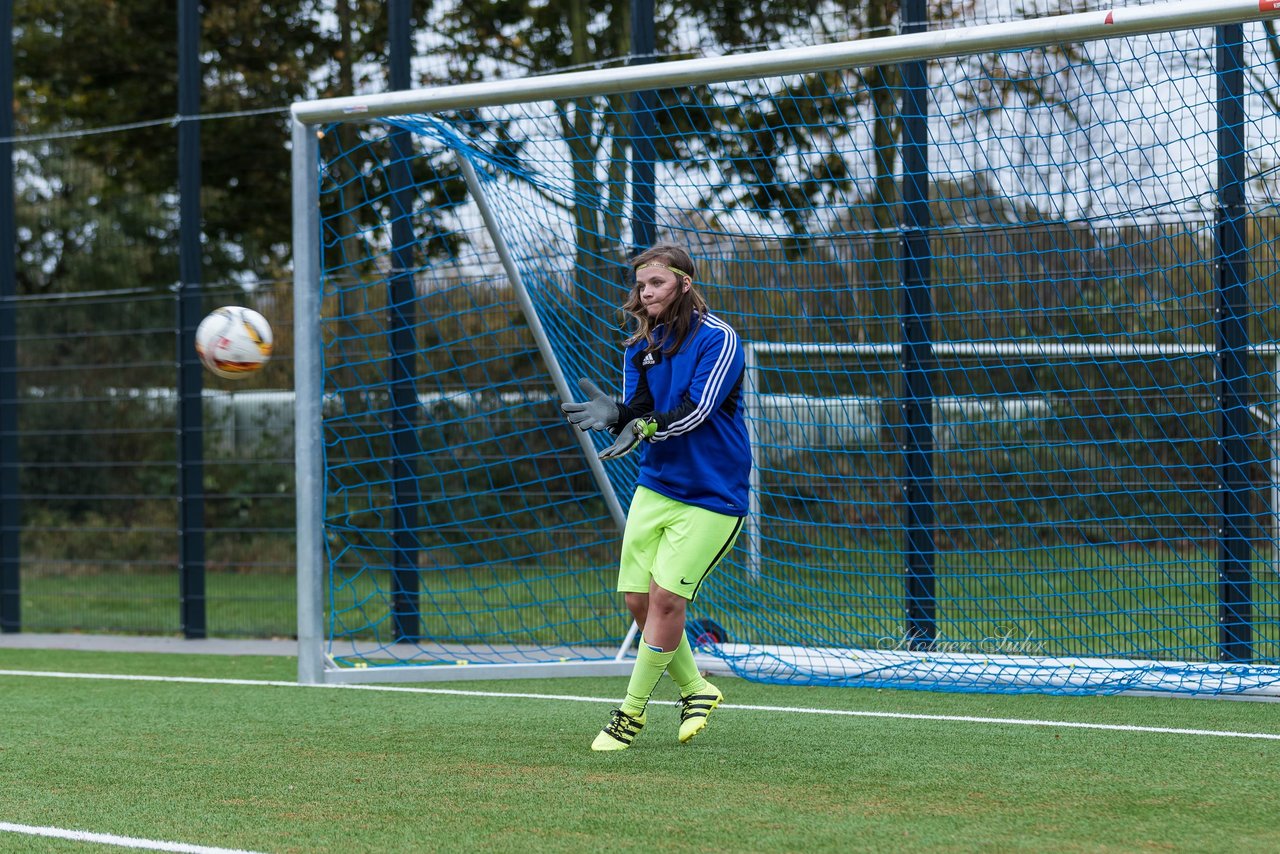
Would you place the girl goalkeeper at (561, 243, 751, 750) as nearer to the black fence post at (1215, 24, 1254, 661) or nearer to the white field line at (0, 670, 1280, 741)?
the white field line at (0, 670, 1280, 741)

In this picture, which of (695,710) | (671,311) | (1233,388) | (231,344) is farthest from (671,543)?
(1233,388)

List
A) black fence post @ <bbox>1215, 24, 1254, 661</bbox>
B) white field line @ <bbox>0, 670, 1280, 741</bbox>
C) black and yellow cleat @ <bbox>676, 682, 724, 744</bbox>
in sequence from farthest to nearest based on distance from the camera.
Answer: black fence post @ <bbox>1215, 24, 1254, 661</bbox>, white field line @ <bbox>0, 670, 1280, 741</bbox>, black and yellow cleat @ <bbox>676, 682, 724, 744</bbox>

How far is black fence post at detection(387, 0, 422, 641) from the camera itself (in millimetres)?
8539

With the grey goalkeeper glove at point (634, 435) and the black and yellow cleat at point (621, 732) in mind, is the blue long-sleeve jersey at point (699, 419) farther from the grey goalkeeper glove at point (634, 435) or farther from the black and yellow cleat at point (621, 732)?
the black and yellow cleat at point (621, 732)

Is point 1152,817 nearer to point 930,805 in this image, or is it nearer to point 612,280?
point 930,805

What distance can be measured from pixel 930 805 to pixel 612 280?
15.2ft

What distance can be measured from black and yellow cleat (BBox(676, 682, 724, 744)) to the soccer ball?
2.61 metres

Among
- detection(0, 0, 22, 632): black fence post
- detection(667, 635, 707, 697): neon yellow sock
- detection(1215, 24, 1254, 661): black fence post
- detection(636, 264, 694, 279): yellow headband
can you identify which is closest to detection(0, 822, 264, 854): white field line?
detection(667, 635, 707, 697): neon yellow sock

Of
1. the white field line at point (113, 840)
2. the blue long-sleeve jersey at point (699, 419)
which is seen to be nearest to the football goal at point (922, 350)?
the blue long-sleeve jersey at point (699, 419)

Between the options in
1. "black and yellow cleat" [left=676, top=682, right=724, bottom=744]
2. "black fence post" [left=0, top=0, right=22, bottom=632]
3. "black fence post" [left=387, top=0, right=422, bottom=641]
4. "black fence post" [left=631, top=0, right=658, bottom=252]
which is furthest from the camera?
"black fence post" [left=0, top=0, right=22, bottom=632]

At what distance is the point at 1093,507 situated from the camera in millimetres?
7324

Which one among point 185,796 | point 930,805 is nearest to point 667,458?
point 930,805

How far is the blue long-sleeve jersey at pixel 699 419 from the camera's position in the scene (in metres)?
4.91

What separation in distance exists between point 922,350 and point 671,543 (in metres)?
2.98
